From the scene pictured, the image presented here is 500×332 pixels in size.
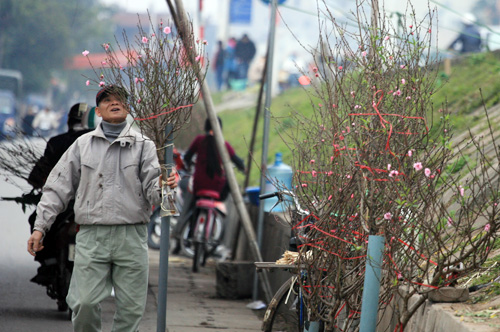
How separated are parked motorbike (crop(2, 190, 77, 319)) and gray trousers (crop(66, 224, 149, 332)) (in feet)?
6.28

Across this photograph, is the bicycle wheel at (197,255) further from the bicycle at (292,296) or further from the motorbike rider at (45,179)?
the bicycle at (292,296)

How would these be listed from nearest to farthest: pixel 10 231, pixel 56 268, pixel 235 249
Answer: pixel 56 268 < pixel 235 249 < pixel 10 231

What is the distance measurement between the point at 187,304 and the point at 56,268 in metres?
1.82

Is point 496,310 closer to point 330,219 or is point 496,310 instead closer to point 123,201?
point 330,219

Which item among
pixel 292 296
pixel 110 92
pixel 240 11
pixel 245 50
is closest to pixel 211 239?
pixel 292 296

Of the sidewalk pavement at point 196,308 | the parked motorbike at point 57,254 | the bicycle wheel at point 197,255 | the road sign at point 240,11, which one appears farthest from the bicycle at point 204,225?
the road sign at point 240,11

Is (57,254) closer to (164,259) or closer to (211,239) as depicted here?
(164,259)

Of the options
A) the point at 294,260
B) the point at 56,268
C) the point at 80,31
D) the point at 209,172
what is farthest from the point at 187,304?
the point at 80,31

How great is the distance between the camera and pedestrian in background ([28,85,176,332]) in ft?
16.7

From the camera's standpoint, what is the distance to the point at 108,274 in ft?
17.1

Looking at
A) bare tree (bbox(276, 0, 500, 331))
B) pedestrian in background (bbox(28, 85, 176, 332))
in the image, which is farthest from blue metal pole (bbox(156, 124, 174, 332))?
bare tree (bbox(276, 0, 500, 331))

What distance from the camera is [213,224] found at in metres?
10.9

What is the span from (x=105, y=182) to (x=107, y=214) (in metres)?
0.20

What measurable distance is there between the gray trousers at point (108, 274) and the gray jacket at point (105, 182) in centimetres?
9
